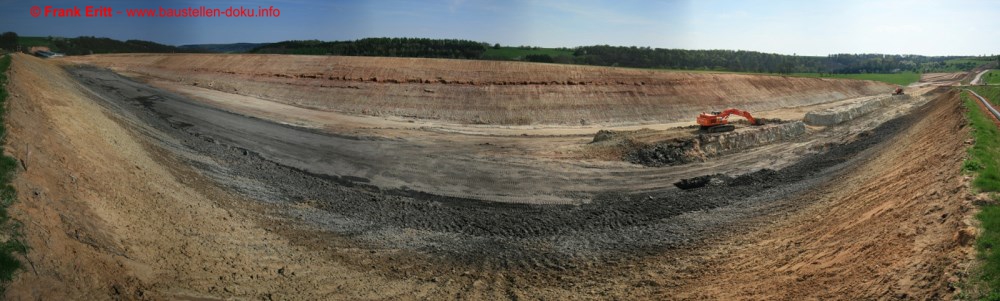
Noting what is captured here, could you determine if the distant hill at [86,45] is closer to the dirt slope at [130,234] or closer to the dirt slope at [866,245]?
the dirt slope at [130,234]

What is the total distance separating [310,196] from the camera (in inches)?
673

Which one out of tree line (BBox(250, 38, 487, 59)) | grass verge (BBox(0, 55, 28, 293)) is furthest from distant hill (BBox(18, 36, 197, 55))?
grass verge (BBox(0, 55, 28, 293))

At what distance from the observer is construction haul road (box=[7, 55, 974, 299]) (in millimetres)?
9078

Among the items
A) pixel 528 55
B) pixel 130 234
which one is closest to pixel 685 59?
pixel 528 55

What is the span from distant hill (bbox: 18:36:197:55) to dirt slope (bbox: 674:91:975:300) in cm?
9031

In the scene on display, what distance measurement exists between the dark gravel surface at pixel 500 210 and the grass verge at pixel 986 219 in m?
4.34

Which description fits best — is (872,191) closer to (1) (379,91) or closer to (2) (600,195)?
(2) (600,195)

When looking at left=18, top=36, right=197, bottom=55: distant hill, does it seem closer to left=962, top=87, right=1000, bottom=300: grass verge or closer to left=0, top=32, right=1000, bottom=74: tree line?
left=0, top=32, right=1000, bottom=74: tree line

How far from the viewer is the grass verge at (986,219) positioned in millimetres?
6555

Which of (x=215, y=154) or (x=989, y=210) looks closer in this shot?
(x=989, y=210)

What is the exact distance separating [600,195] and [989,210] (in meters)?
11.9

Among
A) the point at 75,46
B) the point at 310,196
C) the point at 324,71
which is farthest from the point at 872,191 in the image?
the point at 75,46

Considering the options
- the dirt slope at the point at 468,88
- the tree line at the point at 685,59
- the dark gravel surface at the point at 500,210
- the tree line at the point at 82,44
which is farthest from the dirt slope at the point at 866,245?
the tree line at the point at 82,44

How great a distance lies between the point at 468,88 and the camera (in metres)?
45.8
